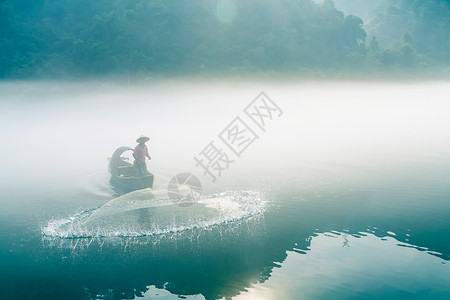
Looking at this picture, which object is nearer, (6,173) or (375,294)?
(375,294)

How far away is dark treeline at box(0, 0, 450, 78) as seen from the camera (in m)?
89.1

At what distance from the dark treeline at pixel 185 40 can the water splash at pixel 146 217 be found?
74.9m

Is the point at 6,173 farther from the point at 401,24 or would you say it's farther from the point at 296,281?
the point at 401,24

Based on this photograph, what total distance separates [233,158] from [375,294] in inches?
803

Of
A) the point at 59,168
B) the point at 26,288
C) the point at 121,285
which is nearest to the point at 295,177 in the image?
the point at 121,285

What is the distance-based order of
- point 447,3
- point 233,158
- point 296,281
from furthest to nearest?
point 447,3 < point 233,158 < point 296,281

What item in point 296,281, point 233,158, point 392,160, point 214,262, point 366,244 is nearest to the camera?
point 296,281

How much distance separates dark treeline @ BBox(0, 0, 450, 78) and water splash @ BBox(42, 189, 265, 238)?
74.9m

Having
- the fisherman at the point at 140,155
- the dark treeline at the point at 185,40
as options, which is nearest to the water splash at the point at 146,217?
the fisherman at the point at 140,155

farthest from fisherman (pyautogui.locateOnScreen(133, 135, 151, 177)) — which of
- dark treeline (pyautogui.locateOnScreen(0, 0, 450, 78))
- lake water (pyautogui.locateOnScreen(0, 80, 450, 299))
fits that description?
dark treeline (pyautogui.locateOnScreen(0, 0, 450, 78))

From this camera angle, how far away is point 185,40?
92125 mm

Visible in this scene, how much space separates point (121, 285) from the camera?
1134cm

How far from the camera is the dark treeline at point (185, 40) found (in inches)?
3509

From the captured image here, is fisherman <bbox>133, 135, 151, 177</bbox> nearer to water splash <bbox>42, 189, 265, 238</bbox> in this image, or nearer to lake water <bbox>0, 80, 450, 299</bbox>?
lake water <bbox>0, 80, 450, 299</bbox>
